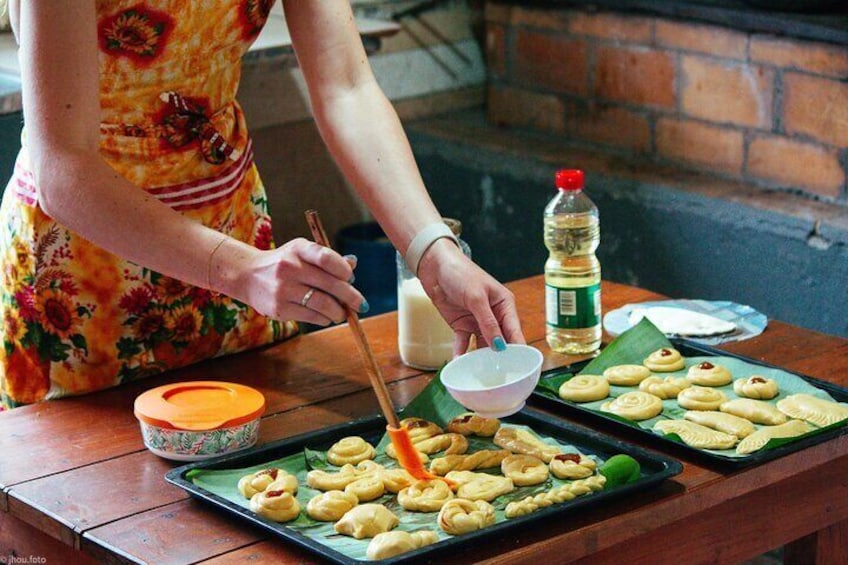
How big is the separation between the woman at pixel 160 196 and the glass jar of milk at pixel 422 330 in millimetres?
123

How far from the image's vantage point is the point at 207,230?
1501 mm

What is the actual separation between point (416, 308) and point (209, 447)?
42 cm

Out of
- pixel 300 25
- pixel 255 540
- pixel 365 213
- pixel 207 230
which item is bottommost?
pixel 365 213

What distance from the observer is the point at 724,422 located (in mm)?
1555

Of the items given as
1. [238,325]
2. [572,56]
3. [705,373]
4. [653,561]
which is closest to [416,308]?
[238,325]

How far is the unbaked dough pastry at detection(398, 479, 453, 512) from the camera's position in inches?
54.0

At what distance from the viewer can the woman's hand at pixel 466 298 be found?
1.60 m

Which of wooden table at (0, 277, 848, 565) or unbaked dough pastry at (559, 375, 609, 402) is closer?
wooden table at (0, 277, 848, 565)

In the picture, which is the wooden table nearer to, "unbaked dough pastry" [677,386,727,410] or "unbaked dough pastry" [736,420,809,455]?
"unbaked dough pastry" [736,420,809,455]

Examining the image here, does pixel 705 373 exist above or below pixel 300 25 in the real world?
below

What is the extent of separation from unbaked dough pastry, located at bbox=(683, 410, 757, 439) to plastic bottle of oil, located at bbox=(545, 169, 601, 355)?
0.28 metres

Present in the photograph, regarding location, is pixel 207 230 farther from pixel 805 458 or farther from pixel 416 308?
pixel 805 458

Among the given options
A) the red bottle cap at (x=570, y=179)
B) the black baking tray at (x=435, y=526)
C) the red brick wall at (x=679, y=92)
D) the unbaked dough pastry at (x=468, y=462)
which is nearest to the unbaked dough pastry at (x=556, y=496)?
the black baking tray at (x=435, y=526)

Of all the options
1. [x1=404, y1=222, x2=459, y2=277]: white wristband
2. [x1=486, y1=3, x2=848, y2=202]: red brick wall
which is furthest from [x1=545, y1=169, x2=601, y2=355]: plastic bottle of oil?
[x1=486, y1=3, x2=848, y2=202]: red brick wall
